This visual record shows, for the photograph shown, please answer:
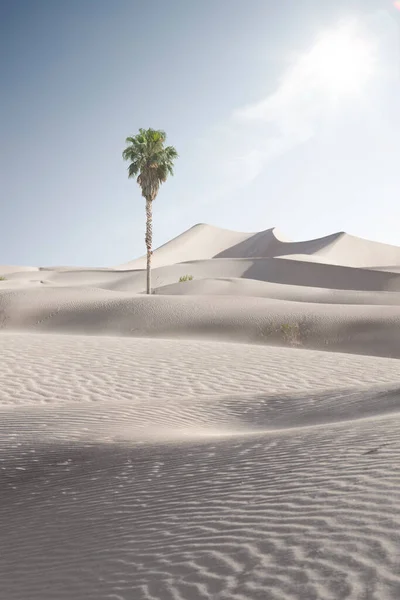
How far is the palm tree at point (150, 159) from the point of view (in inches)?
1276

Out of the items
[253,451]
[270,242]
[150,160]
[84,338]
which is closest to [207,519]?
[253,451]

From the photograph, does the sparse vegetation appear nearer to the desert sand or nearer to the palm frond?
the desert sand

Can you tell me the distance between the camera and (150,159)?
106ft

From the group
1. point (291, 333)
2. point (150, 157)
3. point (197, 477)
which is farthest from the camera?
point (150, 157)

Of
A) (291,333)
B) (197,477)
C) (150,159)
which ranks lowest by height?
(197,477)

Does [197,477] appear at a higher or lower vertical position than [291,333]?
lower

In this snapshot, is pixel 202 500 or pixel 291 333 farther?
pixel 291 333

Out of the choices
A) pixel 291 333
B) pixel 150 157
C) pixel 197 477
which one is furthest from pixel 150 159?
pixel 197 477

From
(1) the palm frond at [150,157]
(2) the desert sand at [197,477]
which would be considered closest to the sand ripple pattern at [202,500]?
(2) the desert sand at [197,477]

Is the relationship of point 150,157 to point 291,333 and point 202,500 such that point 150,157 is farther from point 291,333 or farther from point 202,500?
point 202,500

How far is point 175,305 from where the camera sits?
24.2m

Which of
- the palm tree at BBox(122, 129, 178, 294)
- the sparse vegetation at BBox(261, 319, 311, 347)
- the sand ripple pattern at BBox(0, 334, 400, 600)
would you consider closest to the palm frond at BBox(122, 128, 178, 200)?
the palm tree at BBox(122, 129, 178, 294)

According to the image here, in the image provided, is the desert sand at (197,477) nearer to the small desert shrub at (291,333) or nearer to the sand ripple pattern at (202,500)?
the sand ripple pattern at (202,500)

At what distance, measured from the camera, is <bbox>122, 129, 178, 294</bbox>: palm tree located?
106 feet
